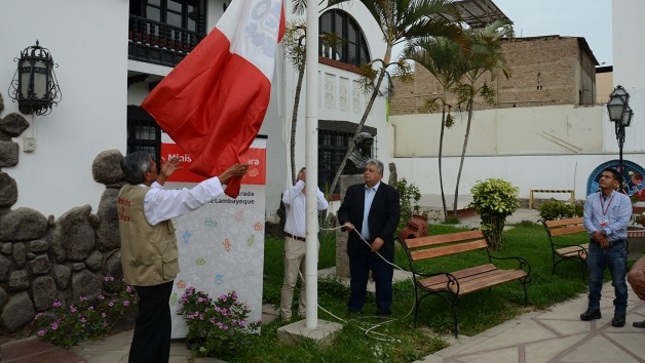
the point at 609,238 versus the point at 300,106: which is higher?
the point at 300,106

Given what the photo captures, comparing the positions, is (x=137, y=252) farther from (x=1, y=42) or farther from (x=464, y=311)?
(x=464, y=311)

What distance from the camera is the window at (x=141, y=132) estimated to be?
9.69 metres

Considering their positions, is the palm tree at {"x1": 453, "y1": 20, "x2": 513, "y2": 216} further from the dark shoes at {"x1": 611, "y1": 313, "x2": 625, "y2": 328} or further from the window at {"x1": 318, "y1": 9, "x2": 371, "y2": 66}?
the dark shoes at {"x1": 611, "y1": 313, "x2": 625, "y2": 328}

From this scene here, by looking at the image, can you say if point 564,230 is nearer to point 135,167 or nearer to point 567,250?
point 567,250

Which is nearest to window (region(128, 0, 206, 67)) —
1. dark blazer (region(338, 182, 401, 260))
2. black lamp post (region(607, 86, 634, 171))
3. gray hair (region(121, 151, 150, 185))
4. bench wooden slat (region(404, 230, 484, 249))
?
dark blazer (region(338, 182, 401, 260))

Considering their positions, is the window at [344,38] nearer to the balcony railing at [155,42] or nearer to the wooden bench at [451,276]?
the balcony railing at [155,42]

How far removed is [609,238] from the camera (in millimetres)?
5891

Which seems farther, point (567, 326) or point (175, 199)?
point (567, 326)

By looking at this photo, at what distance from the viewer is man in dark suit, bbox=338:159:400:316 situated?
5.90 metres

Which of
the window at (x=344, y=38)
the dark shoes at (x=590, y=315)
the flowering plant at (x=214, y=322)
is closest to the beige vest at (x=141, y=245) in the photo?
the flowering plant at (x=214, y=322)

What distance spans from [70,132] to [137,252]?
1944 mm

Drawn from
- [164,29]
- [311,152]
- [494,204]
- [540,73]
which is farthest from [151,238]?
[540,73]

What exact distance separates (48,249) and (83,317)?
73 cm

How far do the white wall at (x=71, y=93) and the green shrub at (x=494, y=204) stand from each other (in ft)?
23.6
